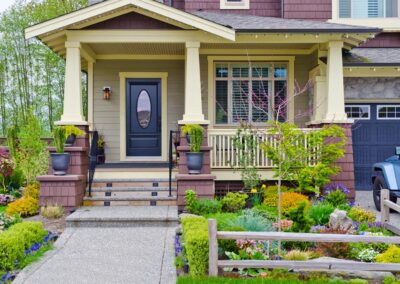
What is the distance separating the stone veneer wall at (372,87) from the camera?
1301 cm

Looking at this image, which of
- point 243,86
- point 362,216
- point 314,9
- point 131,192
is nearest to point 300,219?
point 362,216

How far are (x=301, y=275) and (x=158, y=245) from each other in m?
2.49

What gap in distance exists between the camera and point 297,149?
31.4 ft

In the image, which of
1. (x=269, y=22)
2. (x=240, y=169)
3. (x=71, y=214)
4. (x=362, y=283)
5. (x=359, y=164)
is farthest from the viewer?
(x=359, y=164)

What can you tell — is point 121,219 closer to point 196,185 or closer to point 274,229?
point 196,185

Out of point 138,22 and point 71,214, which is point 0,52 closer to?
point 138,22

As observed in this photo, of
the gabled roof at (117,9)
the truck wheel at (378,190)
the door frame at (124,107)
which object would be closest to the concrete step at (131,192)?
the door frame at (124,107)

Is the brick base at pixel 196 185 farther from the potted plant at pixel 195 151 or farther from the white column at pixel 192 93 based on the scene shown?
the white column at pixel 192 93

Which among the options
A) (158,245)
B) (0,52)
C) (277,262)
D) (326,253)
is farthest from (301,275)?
(0,52)

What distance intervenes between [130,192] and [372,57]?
6.90 m

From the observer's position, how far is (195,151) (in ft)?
34.2

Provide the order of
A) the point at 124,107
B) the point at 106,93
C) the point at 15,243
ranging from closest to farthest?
1. the point at 15,243
2. the point at 106,93
3. the point at 124,107

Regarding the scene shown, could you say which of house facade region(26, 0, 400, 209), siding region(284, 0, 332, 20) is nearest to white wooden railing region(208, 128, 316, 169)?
house facade region(26, 0, 400, 209)

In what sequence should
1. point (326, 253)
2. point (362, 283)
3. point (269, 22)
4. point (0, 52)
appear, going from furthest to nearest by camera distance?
point (0, 52)
point (269, 22)
point (326, 253)
point (362, 283)
